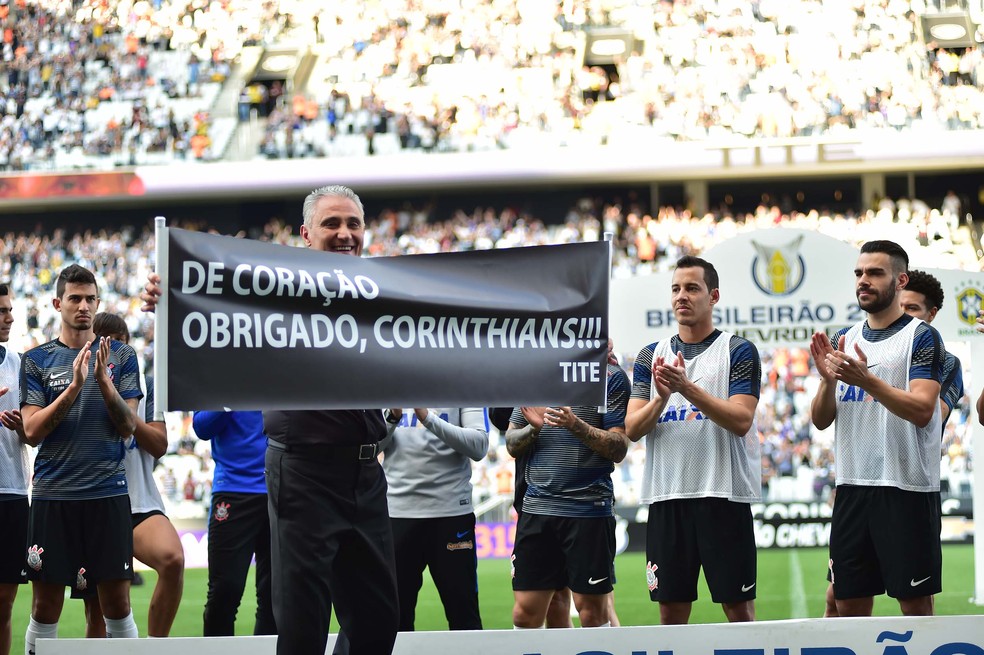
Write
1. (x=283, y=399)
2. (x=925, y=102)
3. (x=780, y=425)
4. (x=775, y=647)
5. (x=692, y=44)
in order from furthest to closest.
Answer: (x=692, y=44)
(x=925, y=102)
(x=780, y=425)
(x=775, y=647)
(x=283, y=399)

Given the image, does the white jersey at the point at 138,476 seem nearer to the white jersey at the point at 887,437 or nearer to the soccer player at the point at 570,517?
the soccer player at the point at 570,517

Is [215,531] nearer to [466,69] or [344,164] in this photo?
[344,164]

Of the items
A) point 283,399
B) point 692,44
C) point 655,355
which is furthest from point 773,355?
point 283,399

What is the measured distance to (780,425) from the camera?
1792 centimetres

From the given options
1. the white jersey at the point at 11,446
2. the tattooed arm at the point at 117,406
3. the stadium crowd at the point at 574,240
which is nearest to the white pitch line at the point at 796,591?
the stadium crowd at the point at 574,240

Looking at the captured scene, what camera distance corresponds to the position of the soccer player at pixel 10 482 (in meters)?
6.11

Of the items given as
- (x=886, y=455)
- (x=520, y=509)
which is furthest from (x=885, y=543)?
(x=520, y=509)

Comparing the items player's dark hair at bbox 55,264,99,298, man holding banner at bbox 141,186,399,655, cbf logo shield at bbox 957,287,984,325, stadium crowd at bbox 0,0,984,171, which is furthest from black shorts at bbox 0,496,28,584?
stadium crowd at bbox 0,0,984,171

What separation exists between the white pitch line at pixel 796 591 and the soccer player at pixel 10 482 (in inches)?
212

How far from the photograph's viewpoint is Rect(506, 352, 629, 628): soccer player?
6.04 meters

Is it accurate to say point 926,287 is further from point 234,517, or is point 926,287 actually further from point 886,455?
point 234,517

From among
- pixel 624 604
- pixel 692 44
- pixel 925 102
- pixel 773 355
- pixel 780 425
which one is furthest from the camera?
pixel 692 44

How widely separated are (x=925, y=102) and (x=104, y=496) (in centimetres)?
2143

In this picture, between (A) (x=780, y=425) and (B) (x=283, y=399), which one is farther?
(A) (x=780, y=425)
